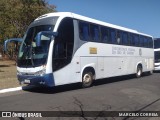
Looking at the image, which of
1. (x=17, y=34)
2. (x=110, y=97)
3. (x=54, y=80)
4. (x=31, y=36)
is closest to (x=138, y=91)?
(x=110, y=97)

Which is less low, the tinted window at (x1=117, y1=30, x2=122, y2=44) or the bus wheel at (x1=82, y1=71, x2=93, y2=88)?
the tinted window at (x1=117, y1=30, x2=122, y2=44)

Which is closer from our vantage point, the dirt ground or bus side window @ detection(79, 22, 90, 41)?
bus side window @ detection(79, 22, 90, 41)

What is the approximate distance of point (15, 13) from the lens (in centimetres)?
3186

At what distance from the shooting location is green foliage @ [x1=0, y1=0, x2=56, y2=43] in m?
31.3

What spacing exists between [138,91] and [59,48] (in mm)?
Result: 4293

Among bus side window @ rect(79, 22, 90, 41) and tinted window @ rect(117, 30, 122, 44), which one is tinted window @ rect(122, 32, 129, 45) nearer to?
tinted window @ rect(117, 30, 122, 44)

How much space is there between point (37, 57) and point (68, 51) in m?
1.60

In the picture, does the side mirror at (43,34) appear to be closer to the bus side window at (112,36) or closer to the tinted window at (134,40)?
the bus side window at (112,36)

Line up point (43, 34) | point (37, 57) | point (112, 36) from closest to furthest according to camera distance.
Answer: point (43, 34), point (37, 57), point (112, 36)

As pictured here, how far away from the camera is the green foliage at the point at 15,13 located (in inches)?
1231

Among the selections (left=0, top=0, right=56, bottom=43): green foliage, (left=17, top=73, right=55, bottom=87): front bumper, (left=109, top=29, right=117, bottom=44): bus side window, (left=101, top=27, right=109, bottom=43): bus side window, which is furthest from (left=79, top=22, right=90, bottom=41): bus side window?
(left=0, top=0, right=56, bottom=43): green foliage

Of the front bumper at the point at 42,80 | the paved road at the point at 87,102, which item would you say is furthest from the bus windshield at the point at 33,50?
the paved road at the point at 87,102

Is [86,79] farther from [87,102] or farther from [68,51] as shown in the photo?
[87,102]

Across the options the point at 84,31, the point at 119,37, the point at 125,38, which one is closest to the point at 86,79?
the point at 84,31
